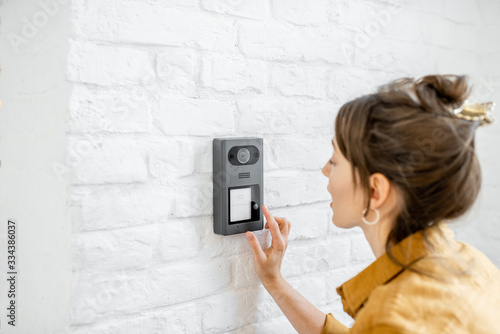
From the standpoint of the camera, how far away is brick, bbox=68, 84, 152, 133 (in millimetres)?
787

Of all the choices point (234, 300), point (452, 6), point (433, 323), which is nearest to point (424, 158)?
point (433, 323)

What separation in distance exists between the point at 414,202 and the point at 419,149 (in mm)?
100

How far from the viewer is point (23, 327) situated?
89 centimetres

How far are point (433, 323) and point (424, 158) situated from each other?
266 millimetres

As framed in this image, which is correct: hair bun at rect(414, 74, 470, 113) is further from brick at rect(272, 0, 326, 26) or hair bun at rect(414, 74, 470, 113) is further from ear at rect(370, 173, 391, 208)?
brick at rect(272, 0, 326, 26)

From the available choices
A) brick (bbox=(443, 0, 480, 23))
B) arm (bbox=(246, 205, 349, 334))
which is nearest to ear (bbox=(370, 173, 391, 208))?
arm (bbox=(246, 205, 349, 334))

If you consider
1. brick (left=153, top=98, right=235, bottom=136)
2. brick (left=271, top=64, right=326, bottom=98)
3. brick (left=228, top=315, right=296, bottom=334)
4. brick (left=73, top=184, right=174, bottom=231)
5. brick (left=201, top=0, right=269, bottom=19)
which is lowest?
brick (left=228, top=315, right=296, bottom=334)

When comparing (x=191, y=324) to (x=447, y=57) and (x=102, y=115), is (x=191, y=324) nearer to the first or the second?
(x=102, y=115)

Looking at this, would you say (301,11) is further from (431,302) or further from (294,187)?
(431,302)

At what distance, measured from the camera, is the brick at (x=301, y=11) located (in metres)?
1.04

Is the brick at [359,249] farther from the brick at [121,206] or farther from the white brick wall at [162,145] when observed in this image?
the brick at [121,206]

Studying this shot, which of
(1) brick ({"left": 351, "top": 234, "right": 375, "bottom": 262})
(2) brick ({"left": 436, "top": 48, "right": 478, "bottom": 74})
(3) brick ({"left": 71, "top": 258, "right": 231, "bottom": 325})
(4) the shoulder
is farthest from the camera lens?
(2) brick ({"left": 436, "top": 48, "right": 478, "bottom": 74})

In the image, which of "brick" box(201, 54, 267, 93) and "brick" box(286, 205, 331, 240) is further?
"brick" box(286, 205, 331, 240)

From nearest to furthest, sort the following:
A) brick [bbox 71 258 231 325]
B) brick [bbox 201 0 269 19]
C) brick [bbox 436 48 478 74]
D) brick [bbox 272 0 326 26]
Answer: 1. brick [bbox 71 258 231 325]
2. brick [bbox 201 0 269 19]
3. brick [bbox 272 0 326 26]
4. brick [bbox 436 48 478 74]
